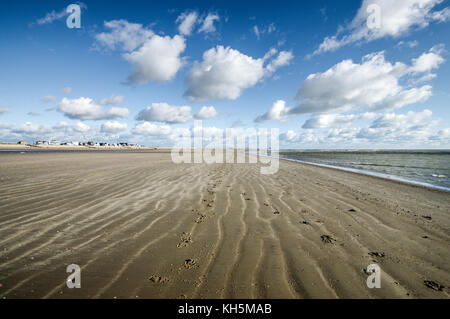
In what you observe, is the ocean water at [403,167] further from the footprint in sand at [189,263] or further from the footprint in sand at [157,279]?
the footprint in sand at [157,279]

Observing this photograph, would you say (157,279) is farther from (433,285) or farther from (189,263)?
(433,285)

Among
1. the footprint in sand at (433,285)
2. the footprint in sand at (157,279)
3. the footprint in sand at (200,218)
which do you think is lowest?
the footprint in sand at (433,285)

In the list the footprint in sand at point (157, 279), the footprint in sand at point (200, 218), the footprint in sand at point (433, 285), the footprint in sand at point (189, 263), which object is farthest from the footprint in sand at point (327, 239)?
Answer: the footprint in sand at point (157, 279)

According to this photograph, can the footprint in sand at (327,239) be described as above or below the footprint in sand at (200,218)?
below

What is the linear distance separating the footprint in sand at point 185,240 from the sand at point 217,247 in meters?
0.04

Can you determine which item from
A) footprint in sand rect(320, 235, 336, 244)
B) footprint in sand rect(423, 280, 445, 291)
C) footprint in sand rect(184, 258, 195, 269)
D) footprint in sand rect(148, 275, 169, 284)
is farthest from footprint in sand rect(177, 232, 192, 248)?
footprint in sand rect(423, 280, 445, 291)

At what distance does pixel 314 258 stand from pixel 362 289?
2.47ft

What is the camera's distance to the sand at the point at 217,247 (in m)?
2.57

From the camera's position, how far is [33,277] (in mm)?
2654

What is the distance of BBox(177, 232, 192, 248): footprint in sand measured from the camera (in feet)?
11.9

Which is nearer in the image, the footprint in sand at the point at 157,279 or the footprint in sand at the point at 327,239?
the footprint in sand at the point at 157,279

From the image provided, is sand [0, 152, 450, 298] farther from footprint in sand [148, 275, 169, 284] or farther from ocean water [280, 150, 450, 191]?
ocean water [280, 150, 450, 191]
